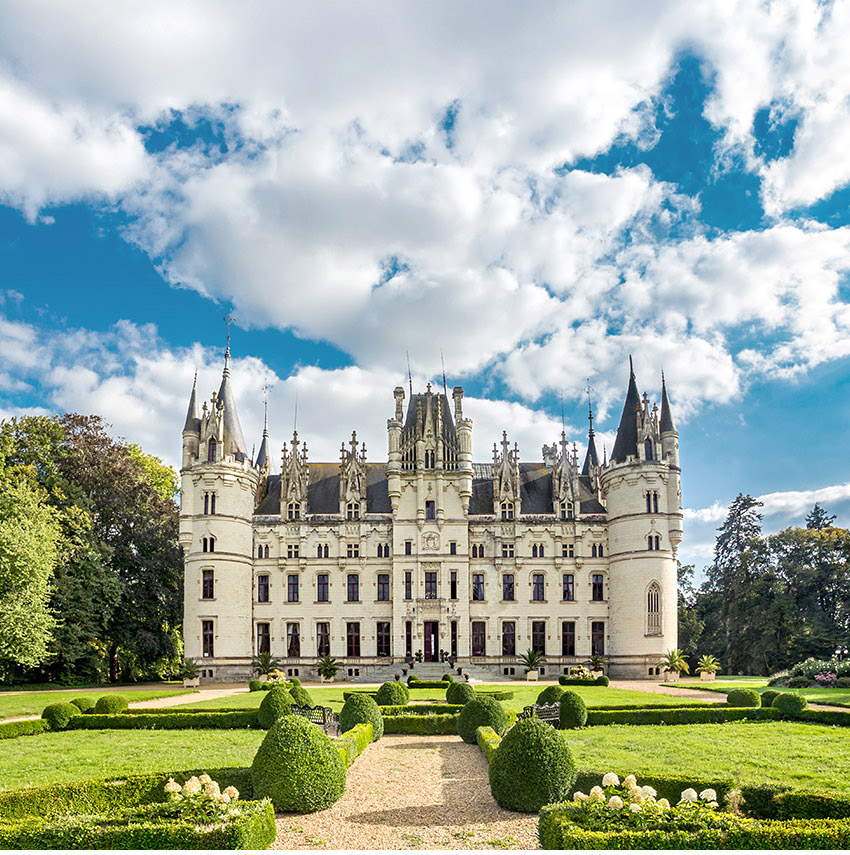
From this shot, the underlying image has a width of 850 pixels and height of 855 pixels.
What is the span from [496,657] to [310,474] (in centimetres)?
1777

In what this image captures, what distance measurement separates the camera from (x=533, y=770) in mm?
13102

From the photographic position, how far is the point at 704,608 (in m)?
67.0

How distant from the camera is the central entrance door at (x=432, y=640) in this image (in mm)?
51000

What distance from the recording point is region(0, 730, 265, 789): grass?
16328 mm

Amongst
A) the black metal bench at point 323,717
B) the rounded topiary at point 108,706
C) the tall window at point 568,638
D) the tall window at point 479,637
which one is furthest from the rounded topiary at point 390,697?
the tall window at point 568,638

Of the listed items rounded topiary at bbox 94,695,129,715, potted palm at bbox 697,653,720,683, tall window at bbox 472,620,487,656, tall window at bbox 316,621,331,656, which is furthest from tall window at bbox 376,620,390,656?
rounded topiary at bbox 94,695,129,715

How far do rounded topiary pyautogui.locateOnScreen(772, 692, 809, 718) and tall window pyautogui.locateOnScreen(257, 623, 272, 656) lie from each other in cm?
3412

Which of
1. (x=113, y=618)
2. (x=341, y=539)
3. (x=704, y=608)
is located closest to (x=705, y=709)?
(x=341, y=539)

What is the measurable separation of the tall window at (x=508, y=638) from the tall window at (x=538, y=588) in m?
2.29

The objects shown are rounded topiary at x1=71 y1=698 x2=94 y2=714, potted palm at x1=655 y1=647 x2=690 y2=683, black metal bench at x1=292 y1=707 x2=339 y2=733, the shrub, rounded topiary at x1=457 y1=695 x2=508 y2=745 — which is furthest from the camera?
potted palm at x1=655 y1=647 x2=690 y2=683

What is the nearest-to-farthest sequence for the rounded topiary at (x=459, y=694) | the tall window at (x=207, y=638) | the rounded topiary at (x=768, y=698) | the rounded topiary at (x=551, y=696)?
the rounded topiary at (x=551, y=696)
the rounded topiary at (x=768, y=698)
the rounded topiary at (x=459, y=694)
the tall window at (x=207, y=638)

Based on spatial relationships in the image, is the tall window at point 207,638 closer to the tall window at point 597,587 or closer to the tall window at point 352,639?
the tall window at point 352,639

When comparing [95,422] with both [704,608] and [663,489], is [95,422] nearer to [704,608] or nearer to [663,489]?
[663,489]

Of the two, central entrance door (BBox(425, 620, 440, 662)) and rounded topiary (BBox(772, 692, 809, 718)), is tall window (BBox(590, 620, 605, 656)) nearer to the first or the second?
central entrance door (BBox(425, 620, 440, 662))
